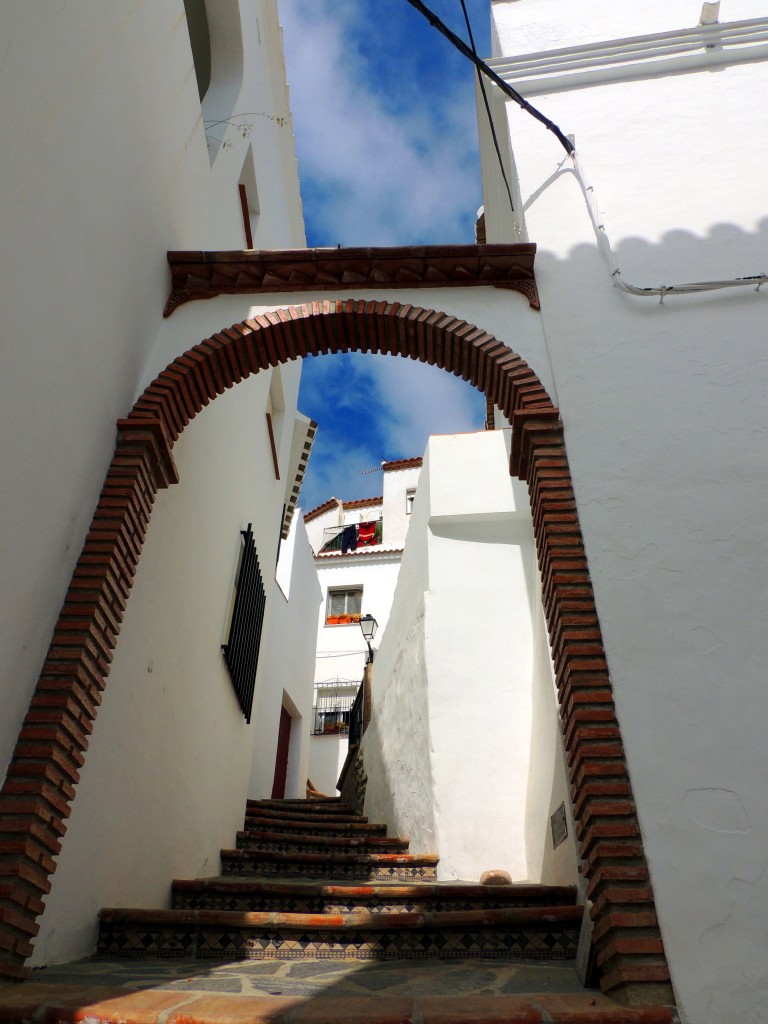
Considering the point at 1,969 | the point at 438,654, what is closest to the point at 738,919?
the point at 1,969

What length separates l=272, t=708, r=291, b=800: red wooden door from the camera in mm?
10825

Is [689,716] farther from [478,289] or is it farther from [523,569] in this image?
[523,569]

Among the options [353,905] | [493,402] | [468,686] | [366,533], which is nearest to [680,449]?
[493,402]

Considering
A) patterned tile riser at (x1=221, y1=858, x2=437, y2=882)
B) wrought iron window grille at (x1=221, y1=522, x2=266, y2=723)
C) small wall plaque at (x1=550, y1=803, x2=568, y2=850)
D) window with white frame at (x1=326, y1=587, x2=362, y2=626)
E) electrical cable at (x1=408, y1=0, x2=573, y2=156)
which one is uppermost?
window with white frame at (x1=326, y1=587, x2=362, y2=626)

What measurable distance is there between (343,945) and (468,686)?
3.42 metres

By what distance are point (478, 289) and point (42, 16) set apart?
2.66 m

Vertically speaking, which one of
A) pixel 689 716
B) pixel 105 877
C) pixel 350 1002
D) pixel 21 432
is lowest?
pixel 350 1002

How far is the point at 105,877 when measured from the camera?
3.47 meters

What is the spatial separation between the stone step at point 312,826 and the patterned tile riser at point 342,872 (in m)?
1.30

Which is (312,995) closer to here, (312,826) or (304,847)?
(304,847)

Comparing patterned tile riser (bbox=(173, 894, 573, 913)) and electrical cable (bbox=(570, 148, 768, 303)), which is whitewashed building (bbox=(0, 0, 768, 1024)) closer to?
electrical cable (bbox=(570, 148, 768, 303))

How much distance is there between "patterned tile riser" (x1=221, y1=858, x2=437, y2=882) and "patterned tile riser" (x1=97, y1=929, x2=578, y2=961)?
2012 mm

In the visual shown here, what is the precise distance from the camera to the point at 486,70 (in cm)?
489

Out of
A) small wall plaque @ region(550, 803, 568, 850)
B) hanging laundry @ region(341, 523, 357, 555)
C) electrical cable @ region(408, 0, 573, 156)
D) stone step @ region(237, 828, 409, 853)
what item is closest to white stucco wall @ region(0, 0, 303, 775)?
electrical cable @ region(408, 0, 573, 156)
